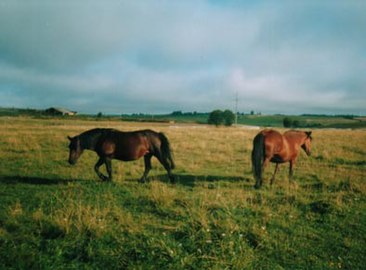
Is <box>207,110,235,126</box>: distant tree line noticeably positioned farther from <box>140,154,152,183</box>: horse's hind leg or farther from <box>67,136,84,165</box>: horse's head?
<box>67,136,84,165</box>: horse's head

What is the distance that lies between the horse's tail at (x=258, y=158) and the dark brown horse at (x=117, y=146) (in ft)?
9.76

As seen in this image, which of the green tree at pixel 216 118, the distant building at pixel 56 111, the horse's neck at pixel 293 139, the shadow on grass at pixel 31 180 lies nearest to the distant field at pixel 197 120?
the distant building at pixel 56 111

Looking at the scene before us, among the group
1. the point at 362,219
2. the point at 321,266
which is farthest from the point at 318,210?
the point at 321,266

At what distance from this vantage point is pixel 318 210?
7.45 m

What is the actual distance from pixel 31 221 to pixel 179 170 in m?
7.96

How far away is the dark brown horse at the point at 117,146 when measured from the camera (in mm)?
10336

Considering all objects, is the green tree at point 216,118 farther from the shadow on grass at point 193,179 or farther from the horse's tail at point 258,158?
the horse's tail at point 258,158

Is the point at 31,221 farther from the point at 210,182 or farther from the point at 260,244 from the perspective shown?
the point at 210,182


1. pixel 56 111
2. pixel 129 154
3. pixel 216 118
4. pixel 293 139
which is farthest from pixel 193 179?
pixel 56 111

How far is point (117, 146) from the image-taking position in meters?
10.4

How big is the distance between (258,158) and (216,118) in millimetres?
81212

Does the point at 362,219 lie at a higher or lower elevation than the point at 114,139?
lower

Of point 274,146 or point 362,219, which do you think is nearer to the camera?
point 362,219

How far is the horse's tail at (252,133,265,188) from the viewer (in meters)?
9.90
